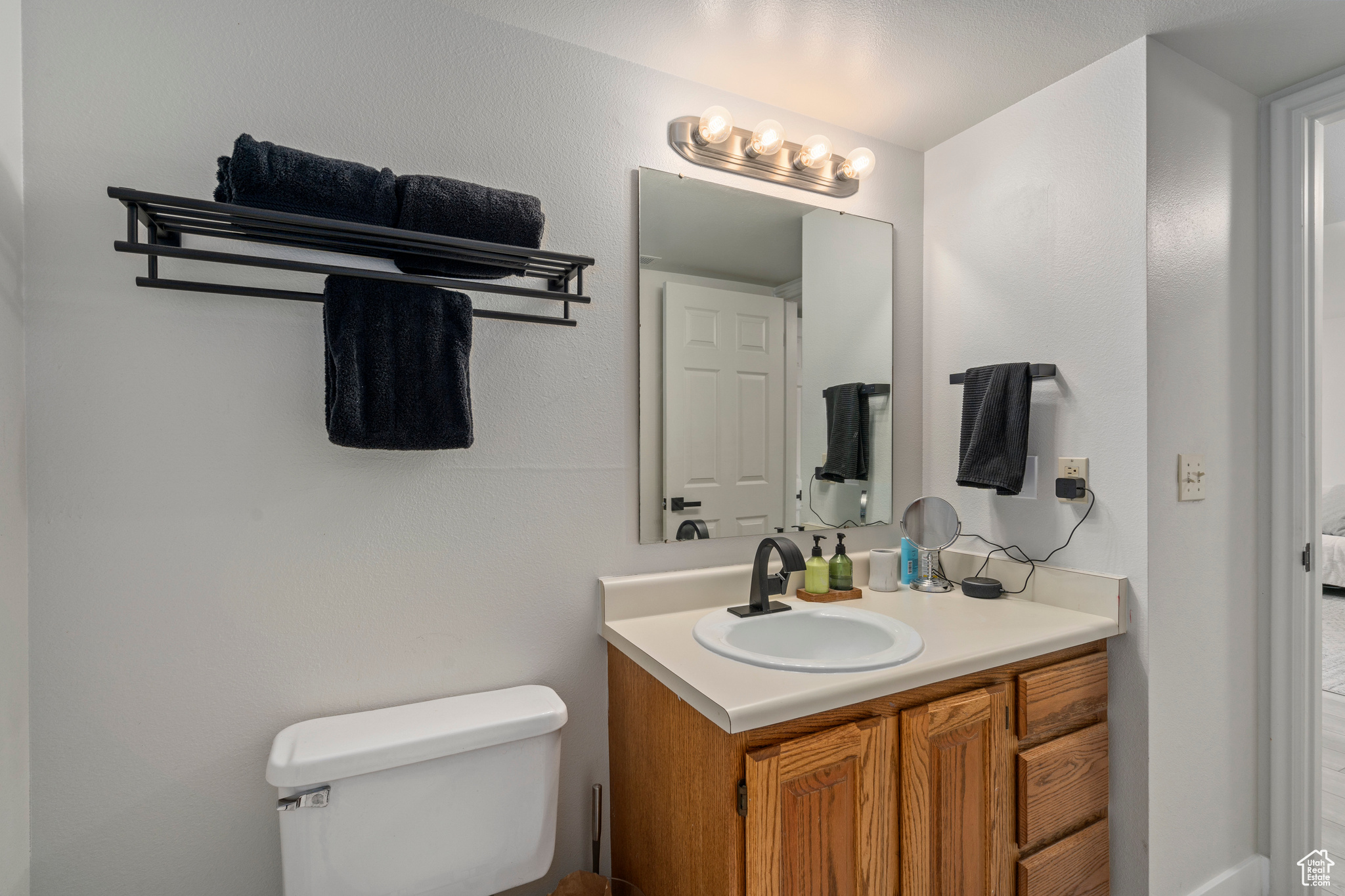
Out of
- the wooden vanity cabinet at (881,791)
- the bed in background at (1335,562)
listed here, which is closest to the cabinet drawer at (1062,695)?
the wooden vanity cabinet at (881,791)

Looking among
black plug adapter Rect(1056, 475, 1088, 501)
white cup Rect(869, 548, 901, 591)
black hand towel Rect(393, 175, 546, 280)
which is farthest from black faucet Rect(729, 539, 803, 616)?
black hand towel Rect(393, 175, 546, 280)

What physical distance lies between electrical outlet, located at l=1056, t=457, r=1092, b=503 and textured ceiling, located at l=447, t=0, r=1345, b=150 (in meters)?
0.94

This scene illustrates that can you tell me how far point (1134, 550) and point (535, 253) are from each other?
1432 mm

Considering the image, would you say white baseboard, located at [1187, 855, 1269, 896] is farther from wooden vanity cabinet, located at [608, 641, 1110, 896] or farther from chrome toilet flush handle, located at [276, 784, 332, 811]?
chrome toilet flush handle, located at [276, 784, 332, 811]

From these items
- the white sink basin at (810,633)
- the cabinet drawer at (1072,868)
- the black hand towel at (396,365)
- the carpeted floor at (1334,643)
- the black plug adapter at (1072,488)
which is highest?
the black hand towel at (396,365)

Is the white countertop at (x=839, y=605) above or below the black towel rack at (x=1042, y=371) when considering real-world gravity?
below

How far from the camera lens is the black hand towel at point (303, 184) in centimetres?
102

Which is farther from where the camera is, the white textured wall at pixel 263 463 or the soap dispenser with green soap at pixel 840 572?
the soap dispenser with green soap at pixel 840 572

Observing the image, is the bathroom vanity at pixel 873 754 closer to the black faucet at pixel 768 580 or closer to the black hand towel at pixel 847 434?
the black faucet at pixel 768 580

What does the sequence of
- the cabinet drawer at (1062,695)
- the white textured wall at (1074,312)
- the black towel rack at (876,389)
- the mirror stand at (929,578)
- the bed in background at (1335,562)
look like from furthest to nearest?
the bed in background at (1335,562) → the black towel rack at (876,389) → the mirror stand at (929,578) → the white textured wall at (1074,312) → the cabinet drawer at (1062,695)

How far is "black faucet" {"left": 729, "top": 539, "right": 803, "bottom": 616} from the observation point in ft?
4.51

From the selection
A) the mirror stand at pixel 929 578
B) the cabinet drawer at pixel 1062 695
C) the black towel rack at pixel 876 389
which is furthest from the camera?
the black towel rack at pixel 876 389

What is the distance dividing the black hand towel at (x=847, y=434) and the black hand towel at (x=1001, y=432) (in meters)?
0.28

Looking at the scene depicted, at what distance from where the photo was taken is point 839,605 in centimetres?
162
